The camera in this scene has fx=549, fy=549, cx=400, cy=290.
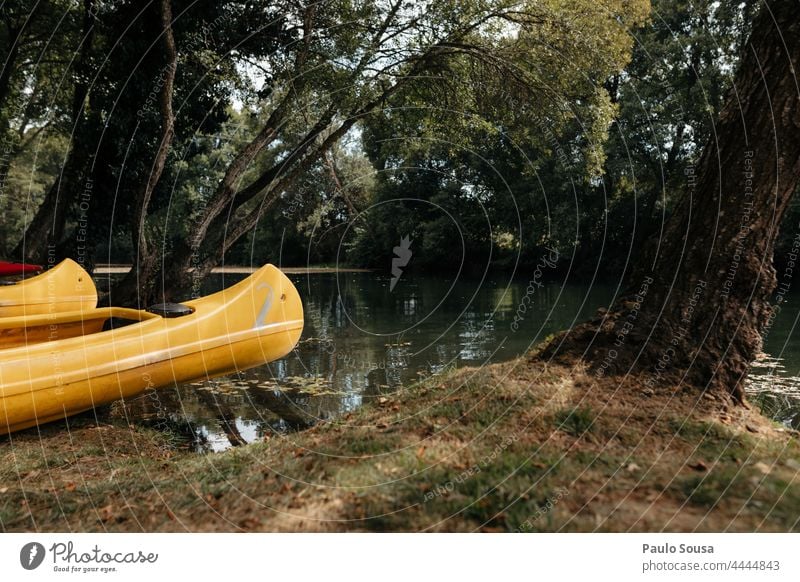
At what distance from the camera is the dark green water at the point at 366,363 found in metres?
6.32

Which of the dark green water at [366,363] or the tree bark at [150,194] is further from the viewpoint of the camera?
the tree bark at [150,194]

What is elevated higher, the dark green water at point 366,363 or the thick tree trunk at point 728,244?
the thick tree trunk at point 728,244

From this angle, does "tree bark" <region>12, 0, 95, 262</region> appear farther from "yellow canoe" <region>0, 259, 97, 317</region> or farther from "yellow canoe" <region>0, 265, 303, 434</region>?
"yellow canoe" <region>0, 265, 303, 434</region>

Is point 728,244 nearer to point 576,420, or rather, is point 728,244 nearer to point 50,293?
point 576,420

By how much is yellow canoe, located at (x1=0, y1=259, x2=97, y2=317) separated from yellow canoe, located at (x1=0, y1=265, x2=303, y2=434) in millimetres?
950

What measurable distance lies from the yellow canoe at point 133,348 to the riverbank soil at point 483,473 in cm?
65

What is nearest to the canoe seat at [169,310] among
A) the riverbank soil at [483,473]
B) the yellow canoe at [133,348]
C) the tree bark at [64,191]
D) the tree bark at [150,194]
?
the yellow canoe at [133,348]

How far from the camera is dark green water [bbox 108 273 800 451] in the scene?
249 inches

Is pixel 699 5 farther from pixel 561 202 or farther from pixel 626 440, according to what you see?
pixel 626 440

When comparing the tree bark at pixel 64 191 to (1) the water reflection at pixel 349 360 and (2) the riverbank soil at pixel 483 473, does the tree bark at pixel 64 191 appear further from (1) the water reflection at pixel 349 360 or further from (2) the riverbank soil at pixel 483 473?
(2) the riverbank soil at pixel 483 473

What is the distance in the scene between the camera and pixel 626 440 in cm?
310

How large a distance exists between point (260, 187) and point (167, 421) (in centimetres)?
793

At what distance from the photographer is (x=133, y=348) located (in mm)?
5336

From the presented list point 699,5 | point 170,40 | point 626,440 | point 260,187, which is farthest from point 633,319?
point 699,5
